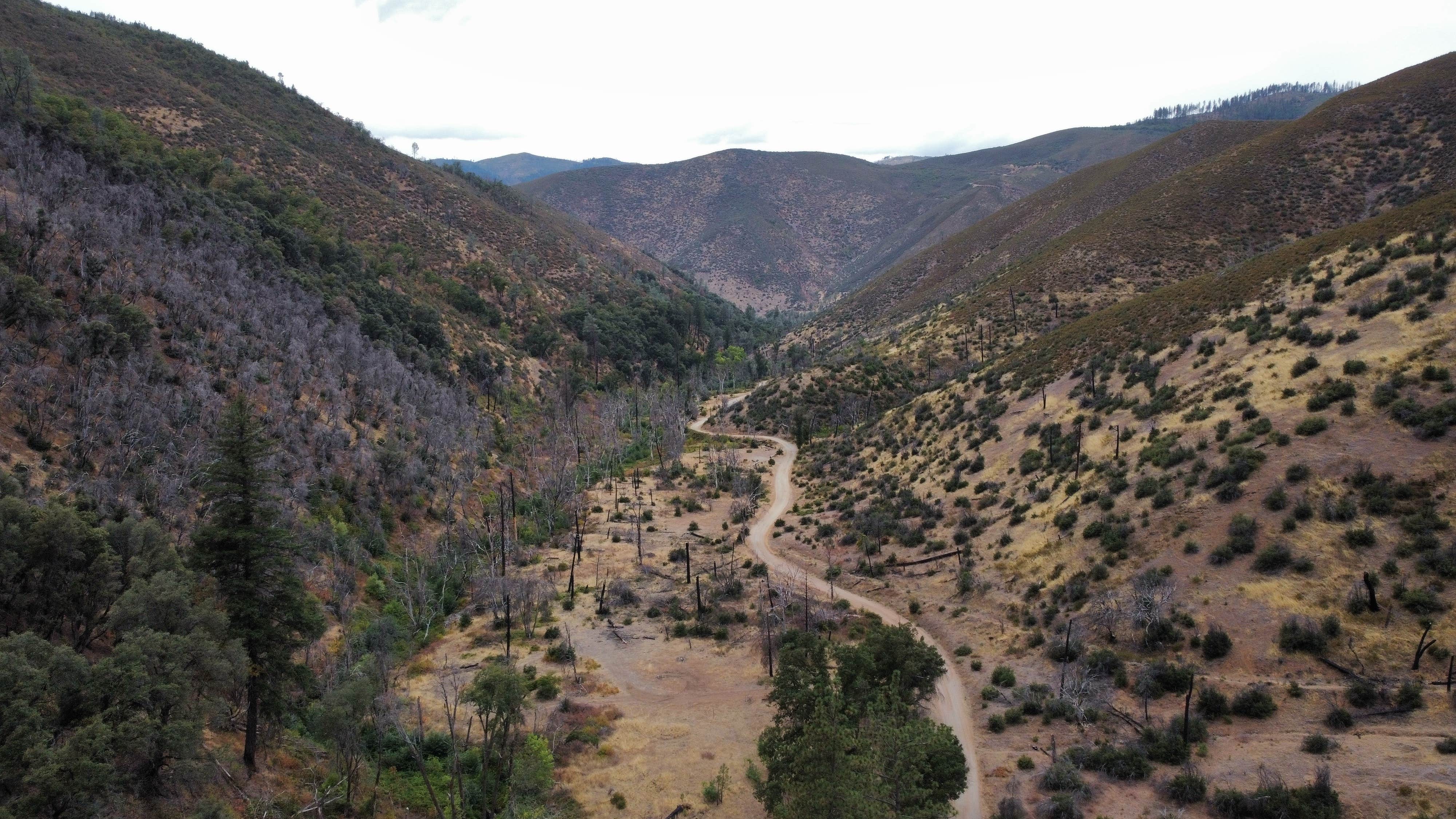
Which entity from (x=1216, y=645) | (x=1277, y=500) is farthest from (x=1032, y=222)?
(x=1216, y=645)

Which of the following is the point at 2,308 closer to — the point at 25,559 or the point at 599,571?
the point at 25,559

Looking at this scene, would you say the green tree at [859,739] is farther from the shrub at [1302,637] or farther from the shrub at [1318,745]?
the shrub at [1302,637]

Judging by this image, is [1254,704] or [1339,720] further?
[1254,704]

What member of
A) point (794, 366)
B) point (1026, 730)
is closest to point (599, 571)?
point (1026, 730)

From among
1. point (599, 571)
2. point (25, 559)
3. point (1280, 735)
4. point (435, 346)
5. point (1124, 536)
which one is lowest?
point (599, 571)

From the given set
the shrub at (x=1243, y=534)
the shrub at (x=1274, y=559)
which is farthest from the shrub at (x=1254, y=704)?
the shrub at (x=1243, y=534)

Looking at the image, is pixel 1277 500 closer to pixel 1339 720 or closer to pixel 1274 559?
pixel 1274 559
